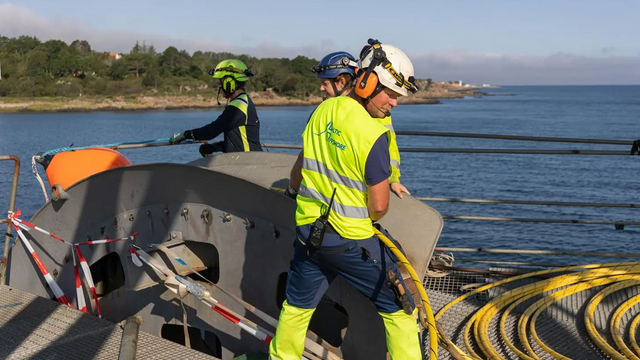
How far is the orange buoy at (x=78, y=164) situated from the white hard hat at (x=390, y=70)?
11.7 ft

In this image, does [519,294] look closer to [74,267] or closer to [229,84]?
[229,84]

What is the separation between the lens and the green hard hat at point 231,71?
5590mm

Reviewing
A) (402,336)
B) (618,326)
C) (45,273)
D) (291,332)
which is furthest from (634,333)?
(45,273)

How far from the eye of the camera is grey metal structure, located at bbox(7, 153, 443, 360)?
4039mm

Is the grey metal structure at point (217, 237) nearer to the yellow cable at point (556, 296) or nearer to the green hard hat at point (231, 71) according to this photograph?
the green hard hat at point (231, 71)

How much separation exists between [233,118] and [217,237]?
4.58ft

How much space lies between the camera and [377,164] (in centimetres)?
306

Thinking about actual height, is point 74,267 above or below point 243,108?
below

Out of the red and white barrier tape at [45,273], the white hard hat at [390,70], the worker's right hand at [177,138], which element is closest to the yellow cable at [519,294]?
the white hard hat at [390,70]

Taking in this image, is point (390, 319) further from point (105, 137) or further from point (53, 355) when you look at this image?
point (105, 137)

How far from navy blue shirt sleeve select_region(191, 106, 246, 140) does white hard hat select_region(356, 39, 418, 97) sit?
93.9 inches

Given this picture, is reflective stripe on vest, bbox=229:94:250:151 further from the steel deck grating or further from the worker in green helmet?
the steel deck grating

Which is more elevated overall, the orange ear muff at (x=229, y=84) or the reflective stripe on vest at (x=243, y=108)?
the orange ear muff at (x=229, y=84)

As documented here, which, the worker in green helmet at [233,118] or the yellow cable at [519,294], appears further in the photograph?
the worker in green helmet at [233,118]
